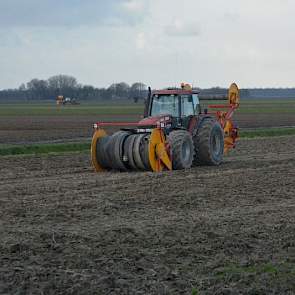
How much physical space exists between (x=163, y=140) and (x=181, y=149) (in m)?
0.53

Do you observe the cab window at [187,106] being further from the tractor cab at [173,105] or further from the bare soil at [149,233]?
the bare soil at [149,233]

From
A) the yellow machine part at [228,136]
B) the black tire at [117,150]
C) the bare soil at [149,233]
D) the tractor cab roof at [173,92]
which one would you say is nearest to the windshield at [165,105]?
the tractor cab roof at [173,92]

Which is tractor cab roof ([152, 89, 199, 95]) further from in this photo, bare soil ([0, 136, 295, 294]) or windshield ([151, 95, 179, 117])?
bare soil ([0, 136, 295, 294])

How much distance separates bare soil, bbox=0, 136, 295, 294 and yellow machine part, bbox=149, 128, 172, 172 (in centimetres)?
53

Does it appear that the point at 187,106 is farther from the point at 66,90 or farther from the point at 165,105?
the point at 66,90

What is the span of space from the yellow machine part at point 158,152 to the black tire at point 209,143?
163cm

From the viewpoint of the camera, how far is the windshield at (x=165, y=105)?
1755cm

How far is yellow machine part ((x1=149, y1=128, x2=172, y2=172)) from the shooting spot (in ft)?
52.8

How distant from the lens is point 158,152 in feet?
53.2

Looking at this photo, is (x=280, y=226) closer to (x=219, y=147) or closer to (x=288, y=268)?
(x=288, y=268)

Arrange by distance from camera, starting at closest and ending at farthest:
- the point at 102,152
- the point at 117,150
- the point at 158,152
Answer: the point at 158,152 < the point at 117,150 < the point at 102,152

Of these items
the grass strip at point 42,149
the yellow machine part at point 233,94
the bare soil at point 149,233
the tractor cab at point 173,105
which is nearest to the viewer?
the bare soil at point 149,233

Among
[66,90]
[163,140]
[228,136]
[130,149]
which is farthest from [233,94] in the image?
[66,90]

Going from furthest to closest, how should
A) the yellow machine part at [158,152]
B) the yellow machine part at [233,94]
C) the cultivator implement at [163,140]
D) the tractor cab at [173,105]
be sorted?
the yellow machine part at [233,94] < the tractor cab at [173,105] < the cultivator implement at [163,140] < the yellow machine part at [158,152]
